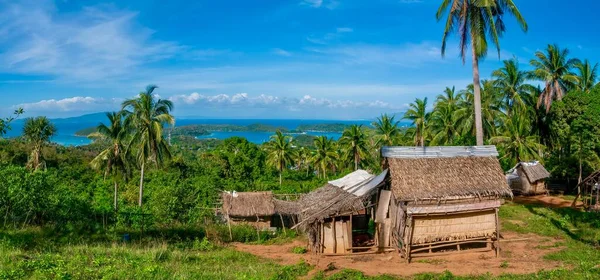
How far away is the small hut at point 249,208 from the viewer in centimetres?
2242

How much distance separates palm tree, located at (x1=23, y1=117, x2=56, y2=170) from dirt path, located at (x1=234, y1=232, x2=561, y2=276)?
100ft

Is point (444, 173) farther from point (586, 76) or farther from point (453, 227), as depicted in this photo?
point (586, 76)

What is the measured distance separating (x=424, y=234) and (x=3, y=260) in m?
12.3

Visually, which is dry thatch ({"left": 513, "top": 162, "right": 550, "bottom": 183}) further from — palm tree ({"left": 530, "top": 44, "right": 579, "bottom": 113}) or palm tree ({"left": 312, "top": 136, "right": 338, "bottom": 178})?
palm tree ({"left": 312, "top": 136, "right": 338, "bottom": 178})

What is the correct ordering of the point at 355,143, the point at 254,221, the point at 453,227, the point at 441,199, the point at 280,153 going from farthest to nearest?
the point at 280,153
the point at 355,143
the point at 254,221
the point at 453,227
the point at 441,199

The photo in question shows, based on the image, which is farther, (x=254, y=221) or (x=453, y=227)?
(x=254, y=221)

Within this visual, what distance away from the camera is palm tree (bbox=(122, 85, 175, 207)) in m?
26.7

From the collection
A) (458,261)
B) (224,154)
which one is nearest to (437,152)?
(458,261)

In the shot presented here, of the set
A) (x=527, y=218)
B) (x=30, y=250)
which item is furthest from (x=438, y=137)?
(x=30, y=250)

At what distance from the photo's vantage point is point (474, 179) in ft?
48.0

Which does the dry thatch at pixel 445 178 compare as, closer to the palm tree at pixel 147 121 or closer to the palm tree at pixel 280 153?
the palm tree at pixel 147 121

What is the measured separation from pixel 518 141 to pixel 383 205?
1956cm

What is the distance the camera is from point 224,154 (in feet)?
154

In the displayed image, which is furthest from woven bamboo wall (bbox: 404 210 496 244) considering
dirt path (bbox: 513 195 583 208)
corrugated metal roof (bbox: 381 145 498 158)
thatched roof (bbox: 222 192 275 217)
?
dirt path (bbox: 513 195 583 208)
